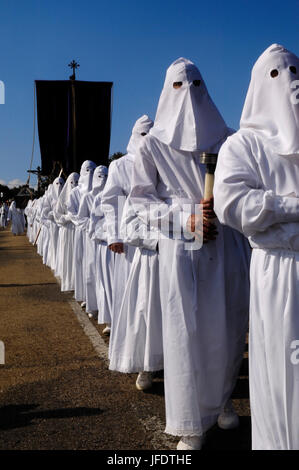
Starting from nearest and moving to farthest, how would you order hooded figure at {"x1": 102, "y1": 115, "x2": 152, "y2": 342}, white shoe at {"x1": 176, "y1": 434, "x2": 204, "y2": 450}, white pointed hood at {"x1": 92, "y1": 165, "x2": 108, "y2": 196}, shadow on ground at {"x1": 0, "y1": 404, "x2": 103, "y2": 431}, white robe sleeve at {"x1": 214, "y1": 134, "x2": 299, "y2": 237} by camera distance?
white robe sleeve at {"x1": 214, "y1": 134, "x2": 299, "y2": 237}, white shoe at {"x1": 176, "y1": 434, "x2": 204, "y2": 450}, shadow on ground at {"x1": 0, "y1": 404, "x2": 103, "y2": 431}, hooded figure at {"x1": 102, "y1": 115, "x2": 152, "y2": 342}, white pointed hood at {"x1": 92, "y1": 165, "x2": 108, "y2": 196}

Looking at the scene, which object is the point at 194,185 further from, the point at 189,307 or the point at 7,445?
the point at 7,445

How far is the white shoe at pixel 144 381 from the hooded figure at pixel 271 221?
6.65ft

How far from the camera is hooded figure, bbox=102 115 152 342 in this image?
546 cm

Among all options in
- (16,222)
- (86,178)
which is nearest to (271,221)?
(86,178)

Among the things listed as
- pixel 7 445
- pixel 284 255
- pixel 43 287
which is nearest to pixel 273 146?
pixel 284 255

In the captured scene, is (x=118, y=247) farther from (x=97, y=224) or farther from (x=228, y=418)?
(x=228, y=418)

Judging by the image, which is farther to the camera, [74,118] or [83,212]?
[74,118]

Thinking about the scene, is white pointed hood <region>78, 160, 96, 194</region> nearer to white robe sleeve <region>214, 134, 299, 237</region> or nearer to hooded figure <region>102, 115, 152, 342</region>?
hooded figure <region>102, 115, 152, 342</region>

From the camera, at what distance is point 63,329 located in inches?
282

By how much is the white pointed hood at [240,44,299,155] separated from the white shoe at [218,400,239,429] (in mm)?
2023

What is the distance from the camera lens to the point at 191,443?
3379mm

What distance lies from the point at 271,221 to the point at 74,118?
13570 mm

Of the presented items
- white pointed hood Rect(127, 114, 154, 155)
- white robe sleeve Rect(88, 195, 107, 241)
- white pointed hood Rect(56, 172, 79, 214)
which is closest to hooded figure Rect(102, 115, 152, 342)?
white pointed hood Rect(127, 114, 154, 155)
